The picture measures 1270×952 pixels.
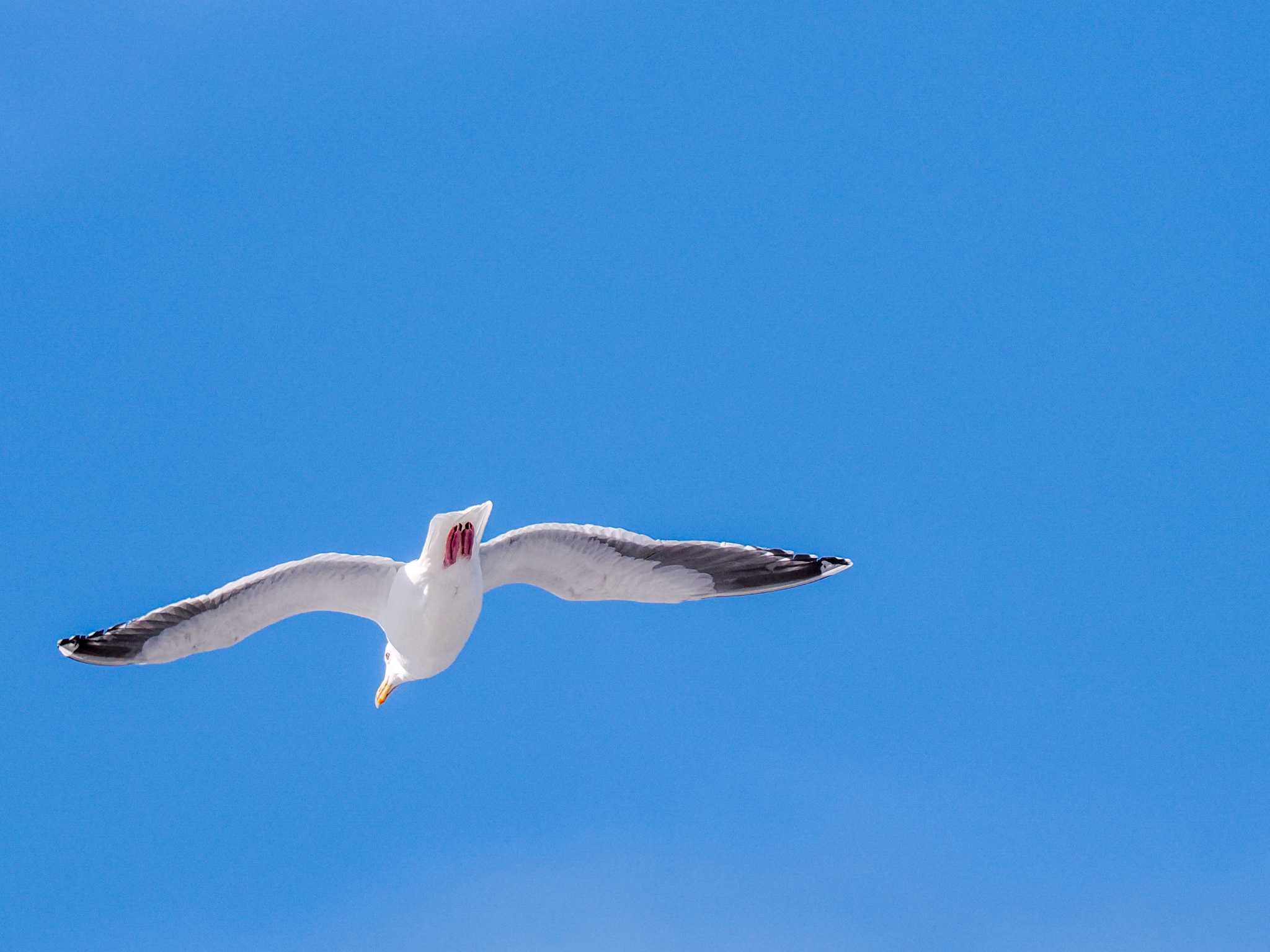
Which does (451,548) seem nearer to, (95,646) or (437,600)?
(437,600)

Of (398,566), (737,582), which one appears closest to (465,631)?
(398,566)

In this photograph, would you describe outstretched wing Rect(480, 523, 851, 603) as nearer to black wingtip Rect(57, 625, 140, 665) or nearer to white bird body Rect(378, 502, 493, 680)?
white bird body Rect(378, 502, 493, 680)

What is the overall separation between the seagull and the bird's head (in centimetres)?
19

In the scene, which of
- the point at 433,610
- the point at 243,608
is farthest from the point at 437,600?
the point at 243,608

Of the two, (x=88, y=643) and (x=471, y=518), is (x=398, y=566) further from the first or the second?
(x=88, y=643)

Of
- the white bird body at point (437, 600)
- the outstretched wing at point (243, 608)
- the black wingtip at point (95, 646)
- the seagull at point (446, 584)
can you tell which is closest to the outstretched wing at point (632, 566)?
the seagull at point (446, 584)

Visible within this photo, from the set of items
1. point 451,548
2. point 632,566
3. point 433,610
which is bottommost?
point 433,610

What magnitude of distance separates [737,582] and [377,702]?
13.6ft

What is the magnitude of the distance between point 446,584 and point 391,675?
230cm

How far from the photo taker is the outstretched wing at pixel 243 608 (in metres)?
20.0

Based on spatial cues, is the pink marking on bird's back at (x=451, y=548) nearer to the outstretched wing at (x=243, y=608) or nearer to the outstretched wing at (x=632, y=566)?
the outstretched wing at (x=632, y=566)

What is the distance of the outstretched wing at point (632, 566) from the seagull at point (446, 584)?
0.04ft

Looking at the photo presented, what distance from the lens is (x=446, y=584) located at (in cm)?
1972

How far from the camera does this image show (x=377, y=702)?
71.5 ft
